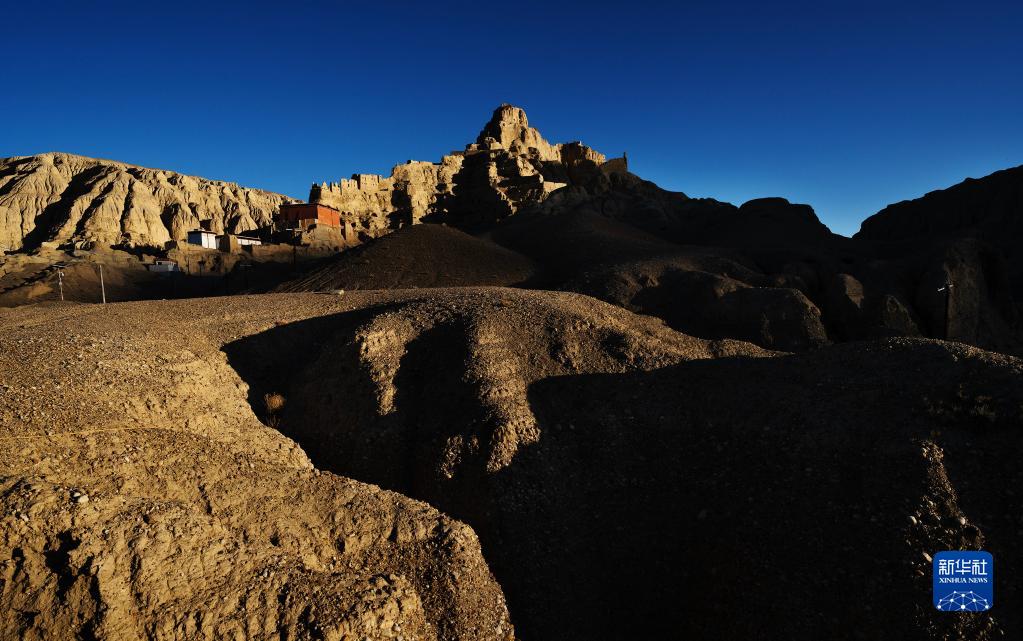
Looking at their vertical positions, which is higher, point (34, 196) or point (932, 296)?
point (34, 196)

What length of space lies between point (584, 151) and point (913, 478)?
5891cm

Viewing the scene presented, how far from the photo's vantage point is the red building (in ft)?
173

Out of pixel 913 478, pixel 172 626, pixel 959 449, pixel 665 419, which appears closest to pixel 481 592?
pixel 172 626

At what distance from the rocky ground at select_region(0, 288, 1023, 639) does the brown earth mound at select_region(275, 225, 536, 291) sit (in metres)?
16.6

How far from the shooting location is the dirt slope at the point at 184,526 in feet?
19.0

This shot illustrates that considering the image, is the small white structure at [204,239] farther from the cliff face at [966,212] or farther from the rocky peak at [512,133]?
the cliff face at [966,212]

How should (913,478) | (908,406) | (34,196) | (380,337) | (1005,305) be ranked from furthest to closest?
(34,196), (1005,305), (380,337), (908,406), (913,478)

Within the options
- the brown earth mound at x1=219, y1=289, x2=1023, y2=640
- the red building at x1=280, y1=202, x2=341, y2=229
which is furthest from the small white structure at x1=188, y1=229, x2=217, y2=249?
the brown earth mound at x1=219, y1=289, x2=1023, y2=640

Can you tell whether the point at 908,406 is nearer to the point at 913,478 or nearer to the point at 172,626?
the point at 913,478

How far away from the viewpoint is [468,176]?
63188mm

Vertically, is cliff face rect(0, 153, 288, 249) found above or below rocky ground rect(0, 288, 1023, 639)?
above

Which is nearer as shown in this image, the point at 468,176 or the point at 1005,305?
the point at 1005,305

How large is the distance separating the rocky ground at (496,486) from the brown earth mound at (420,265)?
1658cm

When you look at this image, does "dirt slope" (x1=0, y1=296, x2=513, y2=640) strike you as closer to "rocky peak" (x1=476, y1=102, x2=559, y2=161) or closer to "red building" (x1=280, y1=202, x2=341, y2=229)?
"red building" (x1=280, y1=202, x2=341, y2=229)
